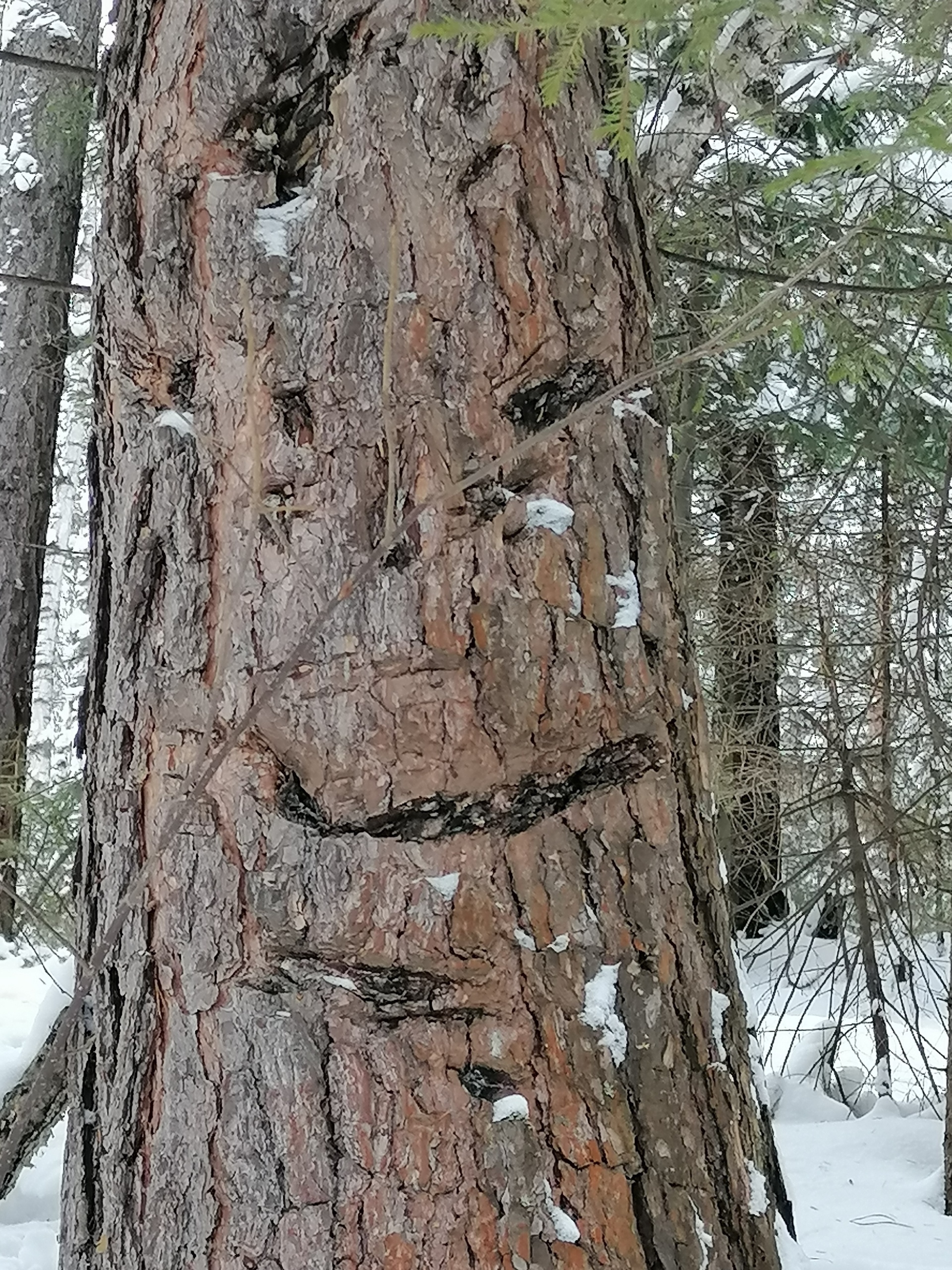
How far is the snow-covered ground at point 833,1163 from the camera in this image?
2.69 m

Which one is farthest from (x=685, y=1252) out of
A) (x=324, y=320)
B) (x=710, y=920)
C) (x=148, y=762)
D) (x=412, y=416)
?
(x=324, y=320)

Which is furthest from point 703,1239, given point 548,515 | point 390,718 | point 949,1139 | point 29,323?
point 29,323

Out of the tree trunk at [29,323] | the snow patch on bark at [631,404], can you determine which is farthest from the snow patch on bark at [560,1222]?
the tree trunk at [29,323]

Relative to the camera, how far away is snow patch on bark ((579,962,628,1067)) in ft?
3.11

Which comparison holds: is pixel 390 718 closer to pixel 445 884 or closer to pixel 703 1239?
pixel 445 884

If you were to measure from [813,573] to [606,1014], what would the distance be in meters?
3.81

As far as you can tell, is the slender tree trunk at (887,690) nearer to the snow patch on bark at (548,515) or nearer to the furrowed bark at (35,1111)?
the furrowed bark at (35,1111)

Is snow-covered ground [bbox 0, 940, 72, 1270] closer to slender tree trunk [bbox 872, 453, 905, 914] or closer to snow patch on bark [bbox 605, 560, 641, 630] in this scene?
snow patch on bark [bbox 605, 560, 641, 630]

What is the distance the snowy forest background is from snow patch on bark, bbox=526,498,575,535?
703 millimetres

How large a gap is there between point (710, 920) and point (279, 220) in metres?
0.80

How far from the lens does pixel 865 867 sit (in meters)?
4.11

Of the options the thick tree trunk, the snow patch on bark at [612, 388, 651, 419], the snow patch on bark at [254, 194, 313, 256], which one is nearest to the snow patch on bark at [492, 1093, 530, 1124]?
the thick tree trunk

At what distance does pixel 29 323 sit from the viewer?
505 centimetres

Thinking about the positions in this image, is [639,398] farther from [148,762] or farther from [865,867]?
[865,867]
